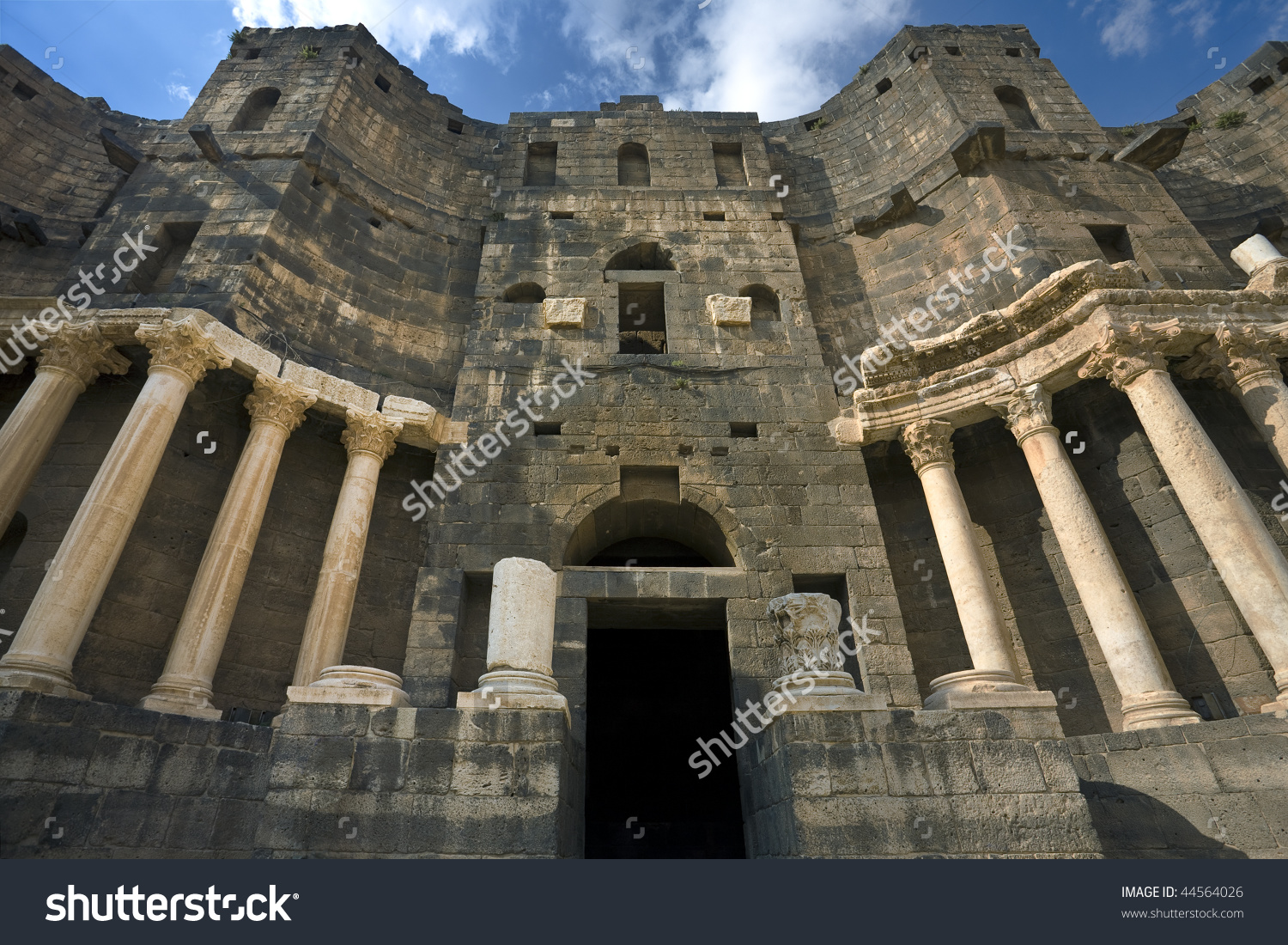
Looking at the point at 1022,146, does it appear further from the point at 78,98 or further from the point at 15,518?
the point at 78,98

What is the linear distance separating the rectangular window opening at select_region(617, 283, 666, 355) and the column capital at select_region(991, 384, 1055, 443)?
7.58 m

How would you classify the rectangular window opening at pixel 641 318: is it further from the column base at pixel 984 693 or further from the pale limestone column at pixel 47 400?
the pale limestone column at pixel 47 400

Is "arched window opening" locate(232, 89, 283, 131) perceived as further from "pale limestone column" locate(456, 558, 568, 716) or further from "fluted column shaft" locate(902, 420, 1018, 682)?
"fluted column shaft" locate(902, 420, 1018, 682)

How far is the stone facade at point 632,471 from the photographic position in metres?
7.82

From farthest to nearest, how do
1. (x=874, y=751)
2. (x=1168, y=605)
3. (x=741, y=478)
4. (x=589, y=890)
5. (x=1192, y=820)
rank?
(x=741, y=478)
(x=1168, y=605)
(x=1192, y=820)
(x=874, y=751)
(x=589, y=890)

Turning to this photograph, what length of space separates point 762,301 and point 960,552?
760cm

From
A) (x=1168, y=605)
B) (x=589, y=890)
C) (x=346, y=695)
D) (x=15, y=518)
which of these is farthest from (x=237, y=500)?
(x=1168, y=605)

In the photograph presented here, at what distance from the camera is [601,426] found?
13.3 metres

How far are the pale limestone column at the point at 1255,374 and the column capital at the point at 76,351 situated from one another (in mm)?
19614

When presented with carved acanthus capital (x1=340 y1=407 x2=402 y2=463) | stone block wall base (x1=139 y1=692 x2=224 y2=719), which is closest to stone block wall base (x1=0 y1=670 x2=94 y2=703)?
stone block wall base (x1=139 y1=692 x2=224 y2=719)

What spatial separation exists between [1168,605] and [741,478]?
24.4 feet

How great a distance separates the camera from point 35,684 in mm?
8633

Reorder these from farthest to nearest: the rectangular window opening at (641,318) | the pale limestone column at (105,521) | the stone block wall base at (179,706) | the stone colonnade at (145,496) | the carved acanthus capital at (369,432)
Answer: the rectangular window opening at (641,318) < the carved acanthus capital at (369,432) < the stone block wall base at (179,706) < the stone colonnade at (145,496) < the pale limestone column at (105,521)

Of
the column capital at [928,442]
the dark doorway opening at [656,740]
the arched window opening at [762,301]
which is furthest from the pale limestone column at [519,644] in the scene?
the arched window opening at [762,301]
